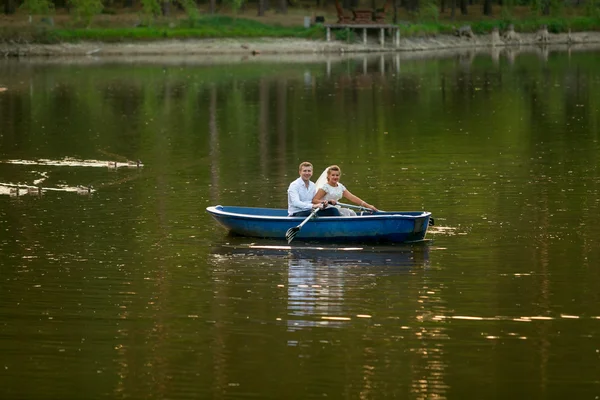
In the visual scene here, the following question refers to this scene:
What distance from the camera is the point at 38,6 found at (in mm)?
102125

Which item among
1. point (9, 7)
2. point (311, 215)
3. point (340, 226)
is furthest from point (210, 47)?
point (340, 226)

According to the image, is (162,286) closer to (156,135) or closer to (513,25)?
(156,135)

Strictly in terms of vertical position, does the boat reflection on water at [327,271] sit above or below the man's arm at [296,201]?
below

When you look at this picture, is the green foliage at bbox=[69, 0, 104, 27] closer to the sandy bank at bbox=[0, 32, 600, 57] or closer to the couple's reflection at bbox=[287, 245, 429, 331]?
the sandy bank at bbox=[0, 32, 600, 57]

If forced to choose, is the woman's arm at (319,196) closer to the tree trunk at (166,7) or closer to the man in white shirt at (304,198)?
the man in white shirt at (304,198)

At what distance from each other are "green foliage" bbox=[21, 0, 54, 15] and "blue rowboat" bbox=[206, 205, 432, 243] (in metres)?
81.1

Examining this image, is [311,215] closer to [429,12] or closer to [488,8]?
[429,12]

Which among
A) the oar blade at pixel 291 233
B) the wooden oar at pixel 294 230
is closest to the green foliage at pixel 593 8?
the wooden oar at pixel 294 230

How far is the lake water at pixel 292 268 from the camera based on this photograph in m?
15.6

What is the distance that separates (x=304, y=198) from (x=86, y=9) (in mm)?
79460

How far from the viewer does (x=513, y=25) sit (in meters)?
→ 116

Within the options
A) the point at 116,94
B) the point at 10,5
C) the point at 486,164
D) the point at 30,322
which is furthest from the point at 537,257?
the point at 10,5

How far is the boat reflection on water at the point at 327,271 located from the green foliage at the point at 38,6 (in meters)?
81.9

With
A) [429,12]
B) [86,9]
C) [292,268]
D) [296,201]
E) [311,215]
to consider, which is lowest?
[292,268]
